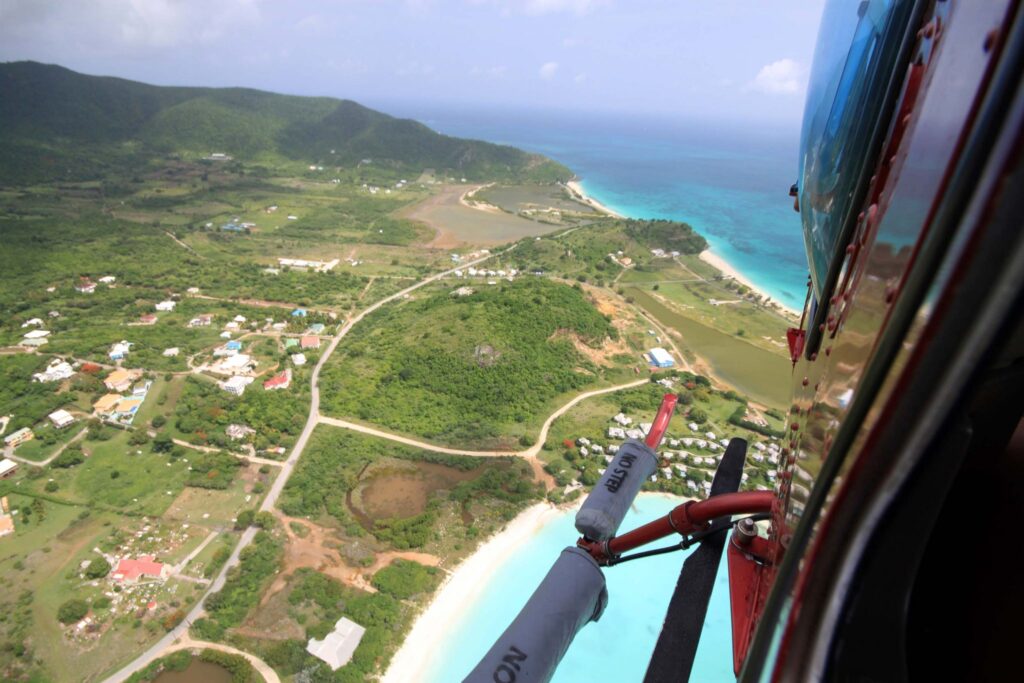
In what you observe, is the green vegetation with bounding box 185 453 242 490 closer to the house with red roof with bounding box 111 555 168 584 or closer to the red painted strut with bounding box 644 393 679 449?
the house with red roof with bounding box 111 555 168 584

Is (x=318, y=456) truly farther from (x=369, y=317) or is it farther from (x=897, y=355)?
(x=897, y=355)

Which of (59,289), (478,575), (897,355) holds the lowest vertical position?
(478,575)

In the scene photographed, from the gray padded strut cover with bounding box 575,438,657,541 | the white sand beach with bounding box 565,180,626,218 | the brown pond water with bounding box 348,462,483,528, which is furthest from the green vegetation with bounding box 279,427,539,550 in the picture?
the white sand beach with bounding box 565,180,626,218

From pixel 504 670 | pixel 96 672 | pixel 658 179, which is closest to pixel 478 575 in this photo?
pixel 96 672

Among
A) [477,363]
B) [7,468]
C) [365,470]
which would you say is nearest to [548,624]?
[365,470]

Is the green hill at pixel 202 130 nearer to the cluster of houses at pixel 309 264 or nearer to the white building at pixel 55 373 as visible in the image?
the cluster of houses at pixel 309 264

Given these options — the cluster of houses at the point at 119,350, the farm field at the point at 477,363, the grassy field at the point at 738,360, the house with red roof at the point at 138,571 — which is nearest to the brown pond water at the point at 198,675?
the house with red roof at the point at 138,571
